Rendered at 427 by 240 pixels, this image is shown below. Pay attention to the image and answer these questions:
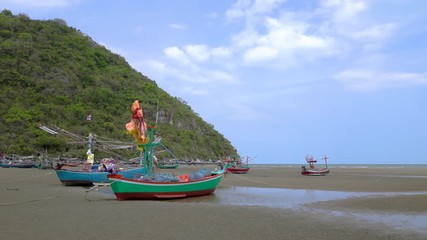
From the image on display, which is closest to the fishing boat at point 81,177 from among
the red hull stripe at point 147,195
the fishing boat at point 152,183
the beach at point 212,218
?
the fishing boat at point 152,183

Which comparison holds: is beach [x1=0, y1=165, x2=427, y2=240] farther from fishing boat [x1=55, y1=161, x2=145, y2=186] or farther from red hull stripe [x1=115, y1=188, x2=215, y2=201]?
fishing boat [x1=55, y1=161, x2=145, y2=186]

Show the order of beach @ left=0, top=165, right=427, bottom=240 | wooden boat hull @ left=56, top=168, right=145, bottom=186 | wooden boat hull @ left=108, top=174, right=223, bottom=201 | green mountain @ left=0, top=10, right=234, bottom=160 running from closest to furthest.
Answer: beach @ left=0, top=165, right=427, bottom=240
wooden boat hull @ left=108, top=174, right=223, bottom=201
wooden boat hull @ left=56, top=168, right=145, bottom=186
green mountain @ left=0, top=10, right=234, bottom=160

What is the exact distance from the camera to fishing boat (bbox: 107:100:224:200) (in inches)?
798

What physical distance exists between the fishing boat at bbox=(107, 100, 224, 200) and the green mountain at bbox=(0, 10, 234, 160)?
46.1 m

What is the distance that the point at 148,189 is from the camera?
20703 millimetres

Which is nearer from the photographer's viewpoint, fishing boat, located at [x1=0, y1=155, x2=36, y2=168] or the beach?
the beach

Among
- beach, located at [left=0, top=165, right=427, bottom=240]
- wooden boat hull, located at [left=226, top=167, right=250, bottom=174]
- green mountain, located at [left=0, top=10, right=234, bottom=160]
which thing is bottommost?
beach, located at [left=0, top=165, right=427, bottom=240]

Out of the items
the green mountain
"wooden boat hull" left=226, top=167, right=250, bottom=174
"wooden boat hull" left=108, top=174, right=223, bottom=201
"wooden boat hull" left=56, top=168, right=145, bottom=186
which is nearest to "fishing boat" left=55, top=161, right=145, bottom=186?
"wooden boat hull" left=56, top=168, right=145, bottom=186

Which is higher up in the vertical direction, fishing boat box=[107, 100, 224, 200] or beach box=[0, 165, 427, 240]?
fishing boat box=[107, 100, 224, 200]

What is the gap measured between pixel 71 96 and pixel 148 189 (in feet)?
225

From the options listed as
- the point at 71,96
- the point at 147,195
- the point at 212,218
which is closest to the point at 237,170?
the point at 147,195

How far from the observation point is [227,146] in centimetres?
11462

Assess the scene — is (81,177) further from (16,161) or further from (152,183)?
(16,161)

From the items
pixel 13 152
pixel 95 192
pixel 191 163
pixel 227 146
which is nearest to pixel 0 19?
pixel 13 152
